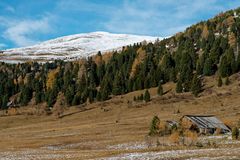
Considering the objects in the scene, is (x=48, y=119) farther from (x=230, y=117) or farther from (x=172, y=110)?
(x=230, y=117)

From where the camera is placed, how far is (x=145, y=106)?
161 meters

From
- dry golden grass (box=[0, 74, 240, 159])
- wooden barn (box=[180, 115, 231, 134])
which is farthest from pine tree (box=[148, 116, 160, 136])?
dry golden grass (box=[0, 74, 240, 159])

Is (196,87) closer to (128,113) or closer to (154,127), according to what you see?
(128,113)

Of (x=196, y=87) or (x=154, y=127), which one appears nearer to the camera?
(x=154, y=127)

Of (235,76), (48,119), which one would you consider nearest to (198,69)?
(235,76)

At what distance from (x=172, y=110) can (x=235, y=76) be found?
45.2 m

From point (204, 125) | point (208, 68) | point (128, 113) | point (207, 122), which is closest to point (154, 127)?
point (204, 125)

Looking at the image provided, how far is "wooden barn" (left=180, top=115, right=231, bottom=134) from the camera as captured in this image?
103m

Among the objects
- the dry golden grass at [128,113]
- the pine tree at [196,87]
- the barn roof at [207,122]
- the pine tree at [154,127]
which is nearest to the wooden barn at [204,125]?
the barn roof at [207,122]

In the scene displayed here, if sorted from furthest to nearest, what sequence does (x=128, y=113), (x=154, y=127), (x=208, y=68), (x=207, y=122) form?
1. (x=208, y=68)
2. (x=128, y=113)
3. (x=207, y=122)
4. (x=154, y=127)

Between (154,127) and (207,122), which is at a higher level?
(154,127)

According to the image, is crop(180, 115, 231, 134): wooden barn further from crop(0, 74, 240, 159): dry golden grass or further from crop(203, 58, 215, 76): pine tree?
crop(203, 58, 215, 76): pine tree

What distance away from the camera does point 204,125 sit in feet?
341

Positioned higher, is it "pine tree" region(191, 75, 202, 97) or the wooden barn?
"pine tree" region(191, 75, 202, 97)
